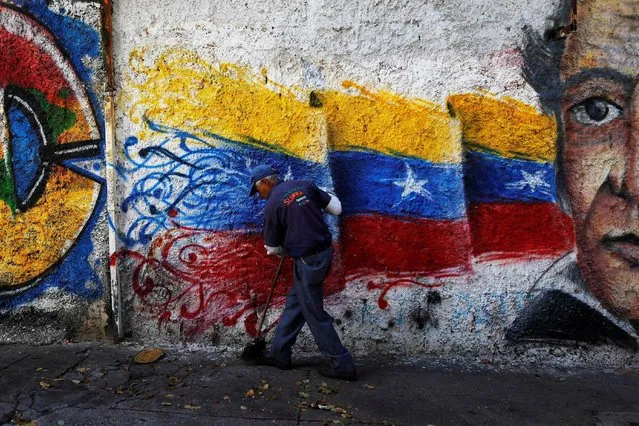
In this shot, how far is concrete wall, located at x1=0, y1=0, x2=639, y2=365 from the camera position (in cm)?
460

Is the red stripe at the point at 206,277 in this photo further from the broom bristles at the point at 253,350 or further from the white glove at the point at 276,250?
the white glove at the point at 276,250

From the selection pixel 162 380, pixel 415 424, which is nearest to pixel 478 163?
pixel 415 424

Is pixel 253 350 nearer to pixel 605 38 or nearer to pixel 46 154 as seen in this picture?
pixel 46 154

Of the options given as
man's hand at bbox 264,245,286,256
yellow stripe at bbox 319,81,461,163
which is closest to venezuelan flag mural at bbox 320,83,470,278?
yellow stripe at bbox 319,81,461,163

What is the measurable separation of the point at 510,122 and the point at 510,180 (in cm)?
46

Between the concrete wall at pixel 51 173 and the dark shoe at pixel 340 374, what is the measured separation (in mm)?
1964

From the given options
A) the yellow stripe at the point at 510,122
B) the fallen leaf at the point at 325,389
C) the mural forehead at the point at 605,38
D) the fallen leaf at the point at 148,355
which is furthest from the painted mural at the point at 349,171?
the fallen leaf at the point at 325,389

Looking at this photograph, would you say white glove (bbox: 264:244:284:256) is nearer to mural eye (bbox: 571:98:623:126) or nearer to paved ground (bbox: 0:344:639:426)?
paved ground (bbox: 0:344:639:426)

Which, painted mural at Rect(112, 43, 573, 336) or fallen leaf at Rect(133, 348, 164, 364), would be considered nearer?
fallen leaf at Rect(133, 348, 164, 364)

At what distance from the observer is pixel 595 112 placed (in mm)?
4660

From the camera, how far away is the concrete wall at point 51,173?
4.67 metres

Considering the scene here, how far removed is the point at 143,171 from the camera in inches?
187

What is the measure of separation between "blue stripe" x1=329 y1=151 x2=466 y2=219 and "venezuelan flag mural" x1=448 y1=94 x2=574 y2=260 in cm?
14

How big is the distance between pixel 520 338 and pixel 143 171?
336 centimetres
